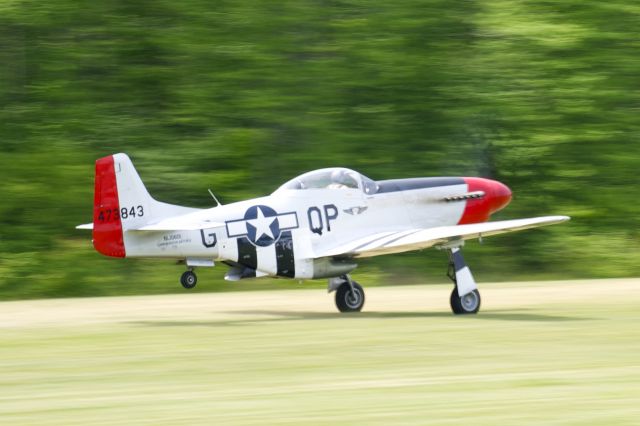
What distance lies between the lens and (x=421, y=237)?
15.3m

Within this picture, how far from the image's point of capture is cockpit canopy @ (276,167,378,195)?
1609 cm

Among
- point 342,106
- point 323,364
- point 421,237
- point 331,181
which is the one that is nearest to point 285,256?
point 331,181

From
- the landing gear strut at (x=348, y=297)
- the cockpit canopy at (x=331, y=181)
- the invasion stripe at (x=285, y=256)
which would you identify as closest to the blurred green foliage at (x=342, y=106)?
the landing gear strut at (x=348, y=297)

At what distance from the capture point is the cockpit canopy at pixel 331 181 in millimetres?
16094

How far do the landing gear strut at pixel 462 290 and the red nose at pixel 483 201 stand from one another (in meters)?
1.58

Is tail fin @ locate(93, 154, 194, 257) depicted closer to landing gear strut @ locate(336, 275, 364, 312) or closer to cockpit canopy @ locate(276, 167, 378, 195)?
cockpit canopy @ locate(276, 167, 378, 195)

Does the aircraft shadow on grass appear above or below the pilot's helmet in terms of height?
below

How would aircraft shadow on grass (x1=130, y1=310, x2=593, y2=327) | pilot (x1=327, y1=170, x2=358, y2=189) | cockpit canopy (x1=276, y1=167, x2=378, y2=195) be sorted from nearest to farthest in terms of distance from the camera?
aircraft shadow on grass (x1=130, y1=310, x2=593, y2=327) → cockpit canopy (x1=276, y1=167, x2=378, y2=195) → pilot (x1=327, y1=170, x2=358, y2=189)

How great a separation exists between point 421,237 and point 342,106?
43.8ft

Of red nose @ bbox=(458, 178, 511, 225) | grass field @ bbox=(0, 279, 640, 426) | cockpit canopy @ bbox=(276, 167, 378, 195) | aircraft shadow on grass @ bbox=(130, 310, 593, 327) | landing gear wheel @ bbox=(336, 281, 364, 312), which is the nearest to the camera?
grass field @ bbox=(0, 279, 640, 426)

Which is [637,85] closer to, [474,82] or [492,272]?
[474,82]

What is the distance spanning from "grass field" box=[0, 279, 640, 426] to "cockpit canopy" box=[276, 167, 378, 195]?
1.85m

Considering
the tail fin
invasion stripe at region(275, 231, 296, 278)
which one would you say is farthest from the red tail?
invasion stripe at region(275, 231, 296, 278)

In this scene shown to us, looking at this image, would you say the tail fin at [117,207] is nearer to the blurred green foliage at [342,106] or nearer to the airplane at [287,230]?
the airplane at [287,230]
